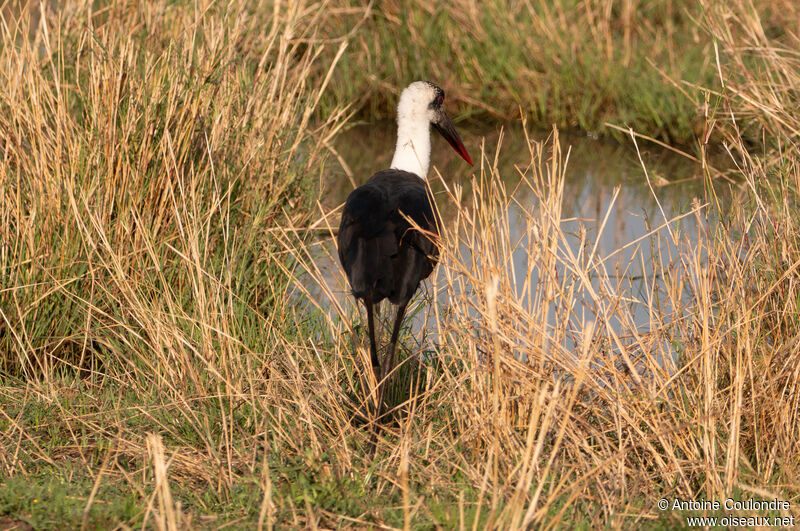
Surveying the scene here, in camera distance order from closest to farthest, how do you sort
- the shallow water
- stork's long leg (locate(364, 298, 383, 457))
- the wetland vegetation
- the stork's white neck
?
the wetland vegetation
stork's long leg (locate(364, 298, 383, 457))
the stork's white neck
the shallow water

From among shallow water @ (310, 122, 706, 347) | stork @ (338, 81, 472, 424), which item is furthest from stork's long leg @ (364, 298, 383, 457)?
shallow water @ (310, 122, 706, 347)

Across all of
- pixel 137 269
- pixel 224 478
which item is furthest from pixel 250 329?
pixel 224 478

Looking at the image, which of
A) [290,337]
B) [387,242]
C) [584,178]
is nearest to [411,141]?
[387,242]

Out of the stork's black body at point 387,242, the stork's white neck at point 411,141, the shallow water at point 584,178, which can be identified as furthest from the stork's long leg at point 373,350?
the shallow water at point 584,178

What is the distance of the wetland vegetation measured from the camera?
2.99m

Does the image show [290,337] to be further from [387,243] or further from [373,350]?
[387,243]

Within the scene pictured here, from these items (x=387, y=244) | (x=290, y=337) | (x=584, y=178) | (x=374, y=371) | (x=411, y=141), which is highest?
(x=411, y=141)

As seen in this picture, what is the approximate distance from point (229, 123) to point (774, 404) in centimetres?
275

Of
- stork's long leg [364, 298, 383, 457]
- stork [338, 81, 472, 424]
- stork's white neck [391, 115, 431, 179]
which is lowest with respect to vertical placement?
stork's long leg [364, 298, 383, 457]

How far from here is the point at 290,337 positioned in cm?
422

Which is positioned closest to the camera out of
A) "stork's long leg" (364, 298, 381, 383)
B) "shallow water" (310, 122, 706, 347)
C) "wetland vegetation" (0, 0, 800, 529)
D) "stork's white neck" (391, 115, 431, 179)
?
"wetland vegetation" (0, 0, 800, 529)

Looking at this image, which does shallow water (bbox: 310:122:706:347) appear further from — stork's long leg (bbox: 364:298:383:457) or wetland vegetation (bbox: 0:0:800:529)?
stork's long leg (bbox: 364:298:383:457)

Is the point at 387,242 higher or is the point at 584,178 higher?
the point at 387,242

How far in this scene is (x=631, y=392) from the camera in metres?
3.30
